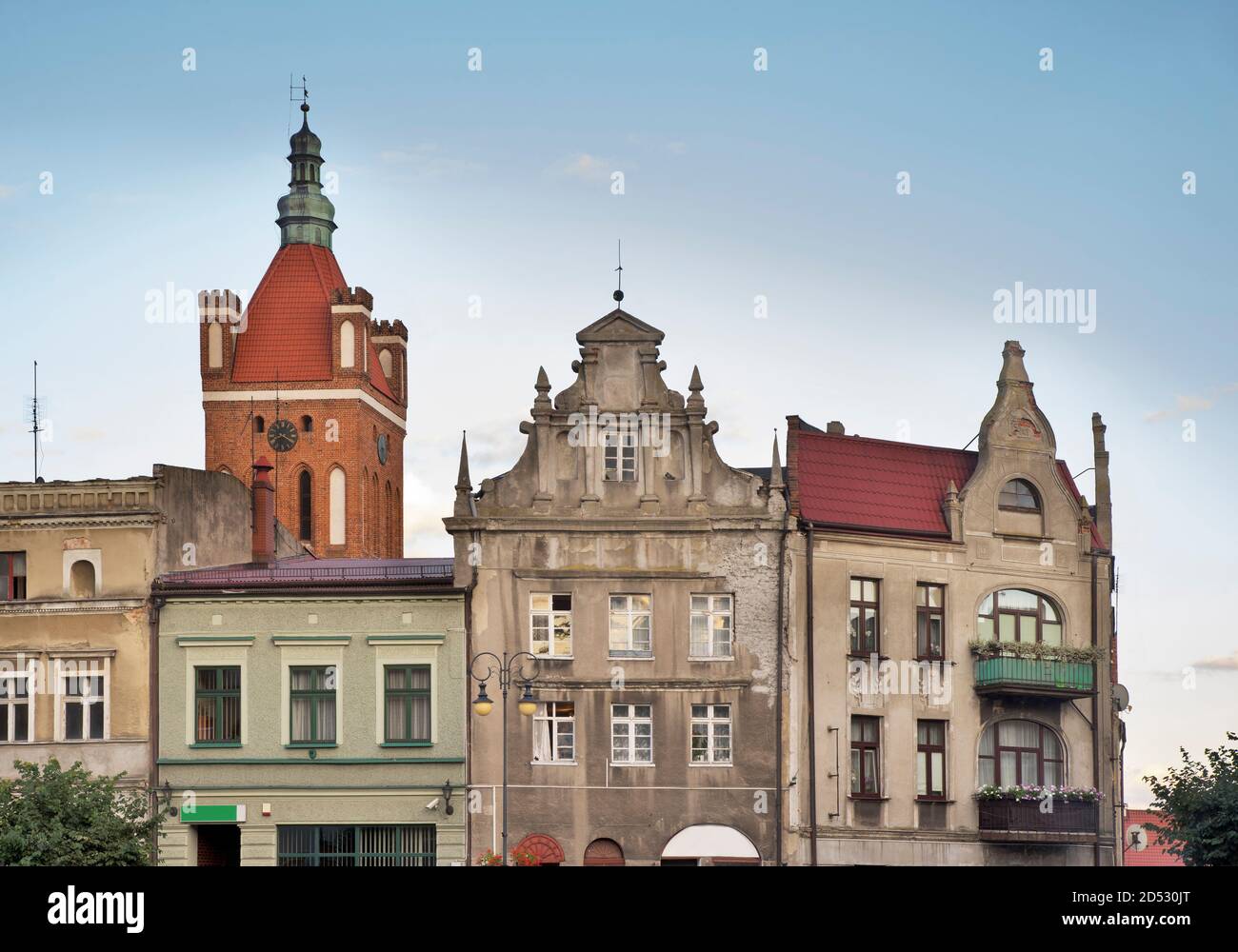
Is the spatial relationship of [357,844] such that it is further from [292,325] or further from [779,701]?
[292,325]

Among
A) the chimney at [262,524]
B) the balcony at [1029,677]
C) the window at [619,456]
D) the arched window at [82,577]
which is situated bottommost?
the balcony at [1029,677]

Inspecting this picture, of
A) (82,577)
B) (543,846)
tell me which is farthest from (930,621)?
(82,577)

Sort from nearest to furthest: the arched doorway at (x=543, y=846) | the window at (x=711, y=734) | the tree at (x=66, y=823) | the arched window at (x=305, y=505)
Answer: the tree at (x=66, y=823), the arched doorway at (x=543, y=846), the window at (x=711, y=734), the arched window at (x=305, y=505)

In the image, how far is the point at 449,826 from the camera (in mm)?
55719

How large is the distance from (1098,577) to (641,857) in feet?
51.5

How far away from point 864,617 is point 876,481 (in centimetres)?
405

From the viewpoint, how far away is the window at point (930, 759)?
57.8m

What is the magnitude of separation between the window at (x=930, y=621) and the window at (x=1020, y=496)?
3.35m

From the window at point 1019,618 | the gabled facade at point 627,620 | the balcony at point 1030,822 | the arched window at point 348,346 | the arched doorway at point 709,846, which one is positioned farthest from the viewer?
the arched window at point 348,346

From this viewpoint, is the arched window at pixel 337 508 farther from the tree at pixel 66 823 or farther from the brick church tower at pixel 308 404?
the tree at pixel 66 823

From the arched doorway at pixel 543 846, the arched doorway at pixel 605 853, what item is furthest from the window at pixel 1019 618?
the arched doorway at pixel 543 846

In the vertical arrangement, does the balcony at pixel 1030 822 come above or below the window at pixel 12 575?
below
